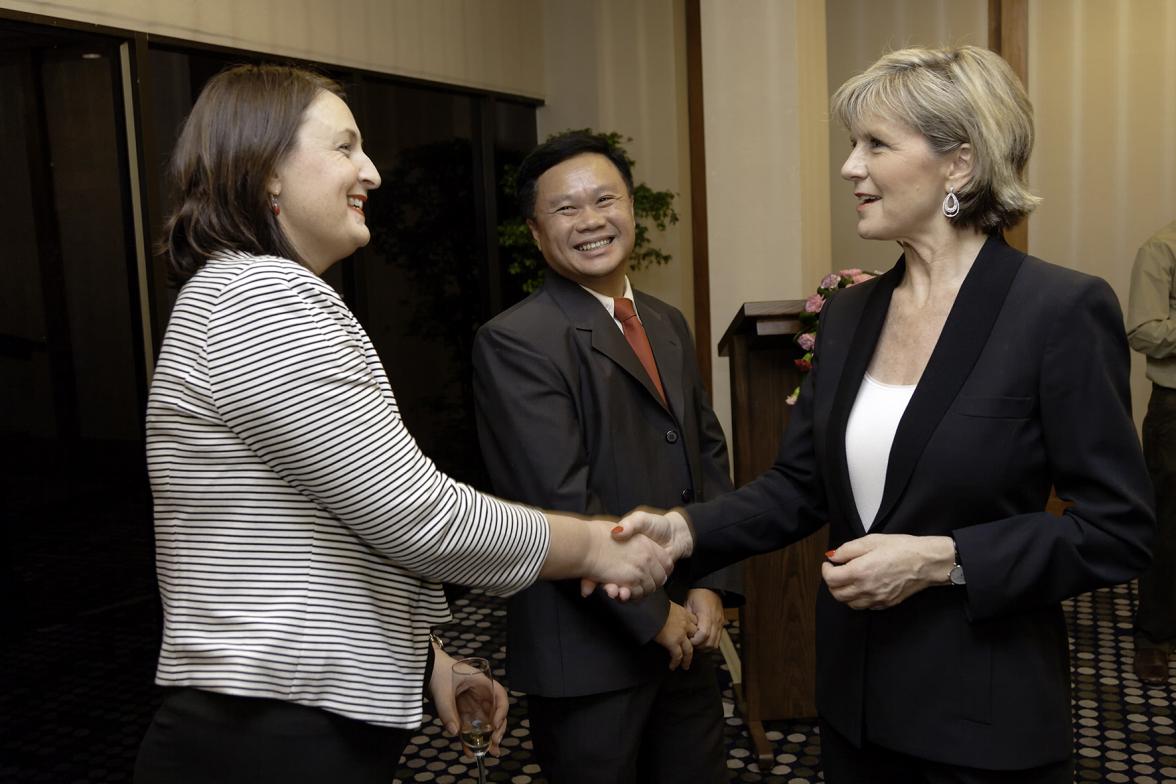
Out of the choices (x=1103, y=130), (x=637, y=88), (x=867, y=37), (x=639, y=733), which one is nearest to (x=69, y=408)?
(x=639, y=733)

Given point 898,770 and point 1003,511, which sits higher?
point 1003,511

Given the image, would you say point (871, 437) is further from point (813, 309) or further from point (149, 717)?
point (149, 717)

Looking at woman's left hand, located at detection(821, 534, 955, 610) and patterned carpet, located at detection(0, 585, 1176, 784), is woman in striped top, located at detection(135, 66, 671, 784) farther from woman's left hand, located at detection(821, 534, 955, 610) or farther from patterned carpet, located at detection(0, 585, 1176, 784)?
patterned carpet, located at detection(0, 585, 1176, 784)

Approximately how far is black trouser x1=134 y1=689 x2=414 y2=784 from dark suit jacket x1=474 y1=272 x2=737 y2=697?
0.70 metres

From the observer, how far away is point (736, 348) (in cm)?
331

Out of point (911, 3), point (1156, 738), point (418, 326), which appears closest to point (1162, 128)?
point (911, 3)

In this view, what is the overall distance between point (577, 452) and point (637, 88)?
5933mm

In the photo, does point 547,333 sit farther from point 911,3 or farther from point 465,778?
point 911,3

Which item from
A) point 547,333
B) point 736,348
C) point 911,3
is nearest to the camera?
point 547,333

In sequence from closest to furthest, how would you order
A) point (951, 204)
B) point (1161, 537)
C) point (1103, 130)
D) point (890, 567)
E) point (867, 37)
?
1. point (890, 567)
2. point (951, 204)
3. point (1161, 537)
4. point (1103, 130)
5. point (867, 37)

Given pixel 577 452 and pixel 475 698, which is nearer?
pixel 475 698

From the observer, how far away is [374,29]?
5.99 meters

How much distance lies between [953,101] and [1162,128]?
5509 mm

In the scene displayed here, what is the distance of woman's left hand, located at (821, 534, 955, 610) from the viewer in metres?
1.50
